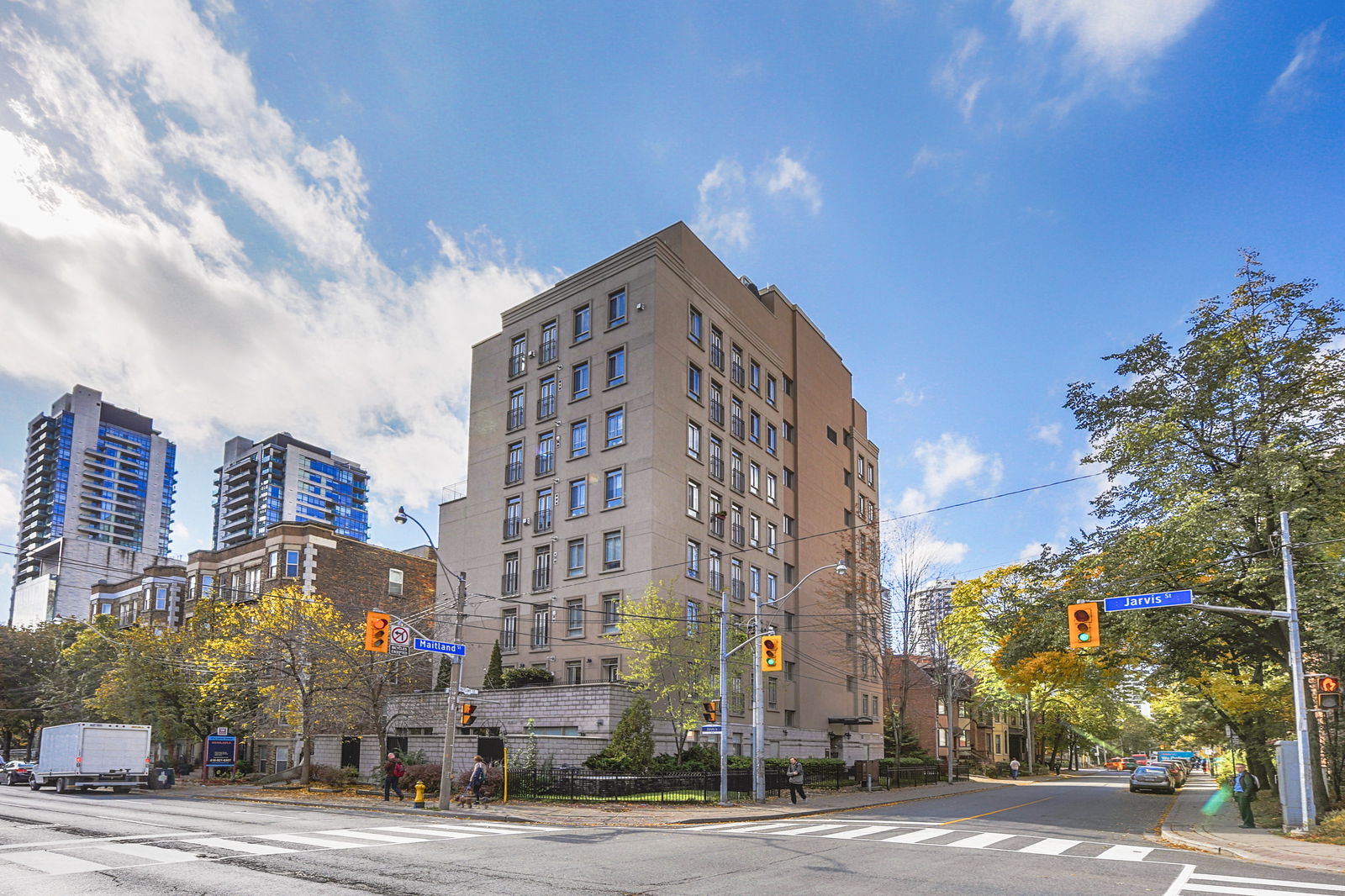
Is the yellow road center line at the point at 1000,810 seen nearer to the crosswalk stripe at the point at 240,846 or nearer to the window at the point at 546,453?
the crosswalk stripe at the point at 240,846

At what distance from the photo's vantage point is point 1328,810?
2525 centimetres

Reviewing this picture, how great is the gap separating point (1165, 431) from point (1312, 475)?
3772 mm

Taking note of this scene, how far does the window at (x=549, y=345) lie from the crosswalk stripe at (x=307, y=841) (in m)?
32.8

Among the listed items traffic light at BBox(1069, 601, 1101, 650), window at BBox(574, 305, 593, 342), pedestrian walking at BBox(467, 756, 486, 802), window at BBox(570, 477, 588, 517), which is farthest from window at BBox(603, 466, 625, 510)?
traffic light at BBox(1069, 601, 1101, 650)

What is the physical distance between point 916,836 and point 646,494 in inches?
950

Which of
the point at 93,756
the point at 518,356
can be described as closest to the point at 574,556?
the point at 518,356

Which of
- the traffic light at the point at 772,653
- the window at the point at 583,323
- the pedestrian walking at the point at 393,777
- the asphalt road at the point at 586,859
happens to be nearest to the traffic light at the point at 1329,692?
the asphalt road at the point at 586,859

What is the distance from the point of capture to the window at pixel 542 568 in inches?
1831

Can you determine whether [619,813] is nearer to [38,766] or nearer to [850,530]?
[38,766]

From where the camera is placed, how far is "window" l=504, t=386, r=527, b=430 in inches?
1989

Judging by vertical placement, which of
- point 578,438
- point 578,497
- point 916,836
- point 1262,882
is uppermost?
point 578,438

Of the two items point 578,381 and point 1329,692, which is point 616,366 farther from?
point 1329,692

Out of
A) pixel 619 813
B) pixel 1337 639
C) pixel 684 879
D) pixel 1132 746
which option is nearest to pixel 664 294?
pixel 619 813

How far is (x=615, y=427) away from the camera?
4597cm
